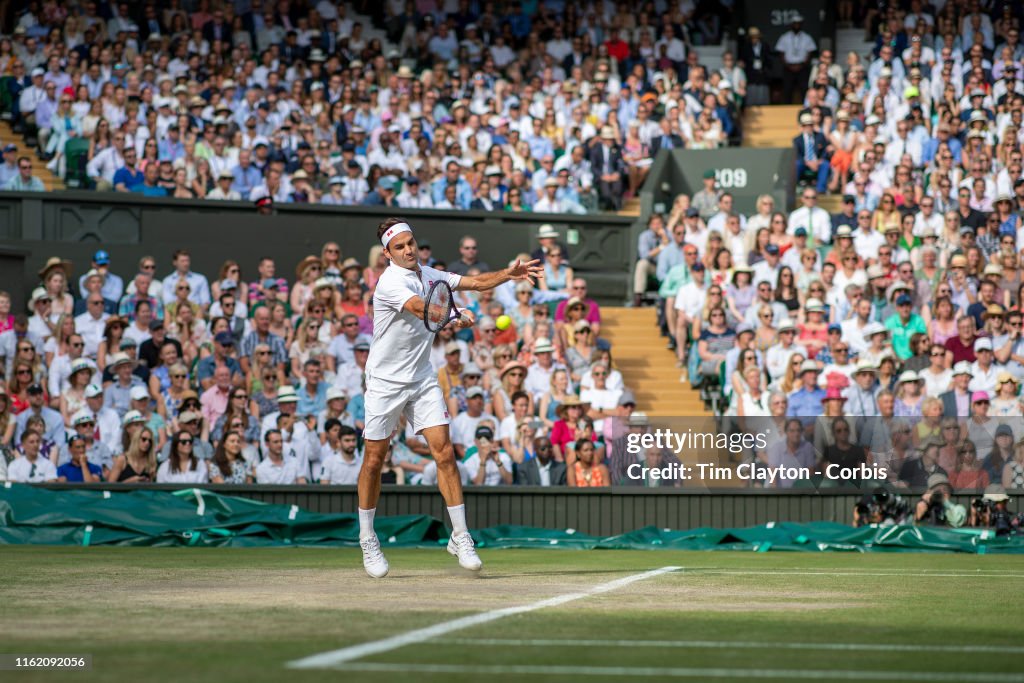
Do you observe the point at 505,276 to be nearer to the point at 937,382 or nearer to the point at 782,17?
the point at 937,382

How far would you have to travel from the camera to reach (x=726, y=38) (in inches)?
1188

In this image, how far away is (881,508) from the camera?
1584 centimetres

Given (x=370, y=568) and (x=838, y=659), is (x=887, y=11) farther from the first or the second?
(x=838, y=659)

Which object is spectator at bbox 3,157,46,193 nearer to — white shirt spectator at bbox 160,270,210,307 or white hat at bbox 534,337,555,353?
white shirt spectator at bbox 160,270,210,307

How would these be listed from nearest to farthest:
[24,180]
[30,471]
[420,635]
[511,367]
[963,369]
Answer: [420,635], [30,471], [511,367], [963,369], [24,180]

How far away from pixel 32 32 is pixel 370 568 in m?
18.2

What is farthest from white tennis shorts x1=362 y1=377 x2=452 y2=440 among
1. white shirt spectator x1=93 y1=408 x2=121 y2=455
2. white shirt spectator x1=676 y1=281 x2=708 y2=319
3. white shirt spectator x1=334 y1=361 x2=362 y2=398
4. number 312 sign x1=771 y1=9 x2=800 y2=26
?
number 312 sign x1=771 y1=9 x2=800 y2=26

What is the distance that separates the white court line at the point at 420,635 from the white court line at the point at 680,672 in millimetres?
132

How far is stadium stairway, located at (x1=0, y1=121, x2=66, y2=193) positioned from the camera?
23.3 m

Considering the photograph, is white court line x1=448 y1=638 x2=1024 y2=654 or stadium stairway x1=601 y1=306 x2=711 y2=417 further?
→ stadium stairway x1=601 y1=306 x2=711 y2=417

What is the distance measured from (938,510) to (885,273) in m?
5.45

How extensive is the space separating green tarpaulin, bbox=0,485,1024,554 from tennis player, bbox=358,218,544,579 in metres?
4.74

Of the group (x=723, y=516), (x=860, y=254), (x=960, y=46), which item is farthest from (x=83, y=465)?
(x=960, y=46)

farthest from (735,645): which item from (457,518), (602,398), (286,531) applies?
(602,398)
